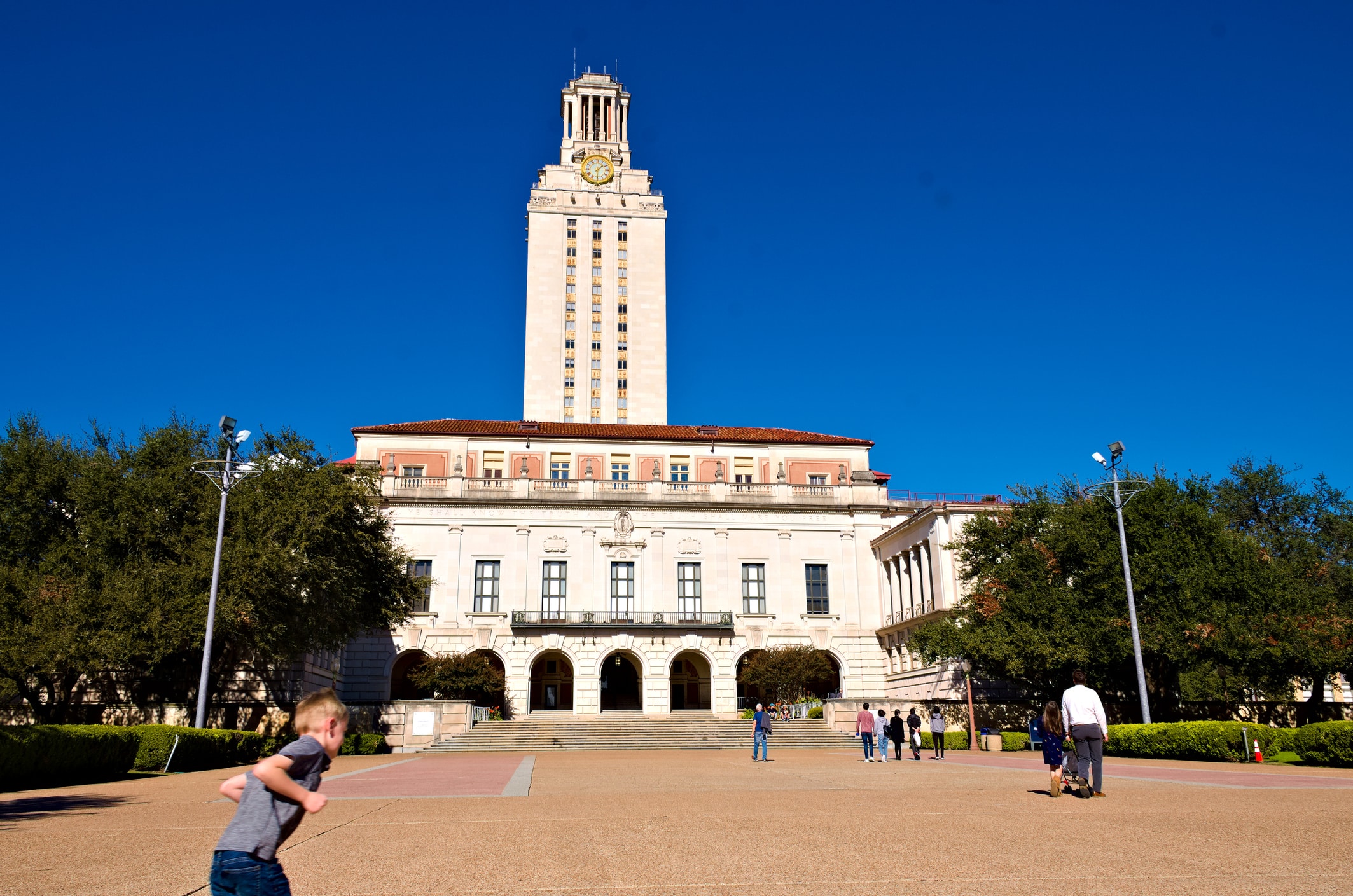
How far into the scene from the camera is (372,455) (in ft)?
193

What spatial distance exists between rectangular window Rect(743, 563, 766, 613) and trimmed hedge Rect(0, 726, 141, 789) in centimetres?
3820

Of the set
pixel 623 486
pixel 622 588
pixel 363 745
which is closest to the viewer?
pixel 363 745

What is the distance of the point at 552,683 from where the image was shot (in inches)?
2330

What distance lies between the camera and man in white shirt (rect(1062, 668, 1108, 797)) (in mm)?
14109

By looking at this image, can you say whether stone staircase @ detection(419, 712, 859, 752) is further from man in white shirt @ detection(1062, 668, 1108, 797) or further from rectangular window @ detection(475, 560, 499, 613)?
man in white shirt @ detection(1062, 668, 1108, 797)

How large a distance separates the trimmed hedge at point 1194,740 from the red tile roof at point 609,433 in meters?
34.9

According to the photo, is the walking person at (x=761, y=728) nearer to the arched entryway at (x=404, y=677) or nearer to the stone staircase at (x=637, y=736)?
the stone staircase at (x=637, y=736)

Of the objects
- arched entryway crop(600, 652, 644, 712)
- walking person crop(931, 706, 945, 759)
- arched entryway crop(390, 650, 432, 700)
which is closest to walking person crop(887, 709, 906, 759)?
walking person crop(931, 706, 945, 759)

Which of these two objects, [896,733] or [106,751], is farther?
[896,733]

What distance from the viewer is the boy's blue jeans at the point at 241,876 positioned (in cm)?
475

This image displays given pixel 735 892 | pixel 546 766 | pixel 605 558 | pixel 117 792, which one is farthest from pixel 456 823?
pixel 605 558

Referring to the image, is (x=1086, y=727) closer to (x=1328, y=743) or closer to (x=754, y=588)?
(x=1328, y=743)

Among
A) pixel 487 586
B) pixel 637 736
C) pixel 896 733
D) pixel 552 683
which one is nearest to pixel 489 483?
pixel 487 586

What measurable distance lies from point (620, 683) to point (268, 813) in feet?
184
